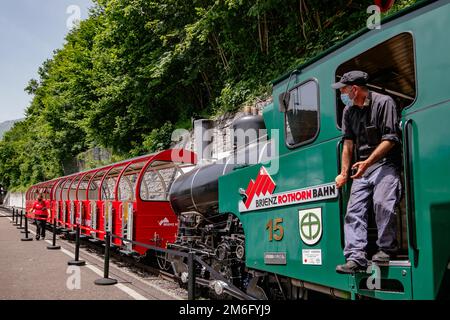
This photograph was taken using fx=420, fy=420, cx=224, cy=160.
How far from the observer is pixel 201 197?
24.2 feet

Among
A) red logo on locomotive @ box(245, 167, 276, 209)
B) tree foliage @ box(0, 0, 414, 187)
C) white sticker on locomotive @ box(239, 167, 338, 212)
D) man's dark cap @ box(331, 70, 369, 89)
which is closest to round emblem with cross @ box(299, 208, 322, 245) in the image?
white sticker on locomotive @ box(239, 167, 338, 212)

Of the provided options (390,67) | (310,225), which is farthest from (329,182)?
(390,67)

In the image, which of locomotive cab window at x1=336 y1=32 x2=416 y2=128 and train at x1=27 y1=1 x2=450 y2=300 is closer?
train at x1=27 y1=1 x2=450 y2=300

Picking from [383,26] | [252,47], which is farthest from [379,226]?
[252,47]

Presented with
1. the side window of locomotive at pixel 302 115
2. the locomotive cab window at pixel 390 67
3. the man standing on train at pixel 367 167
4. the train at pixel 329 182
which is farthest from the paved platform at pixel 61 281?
the locomotive cab window at pixel 390 67

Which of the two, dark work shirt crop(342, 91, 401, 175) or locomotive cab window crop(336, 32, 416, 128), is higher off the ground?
locomotive cab window crop(336, 32, 416, 128)

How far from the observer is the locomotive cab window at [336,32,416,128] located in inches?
138

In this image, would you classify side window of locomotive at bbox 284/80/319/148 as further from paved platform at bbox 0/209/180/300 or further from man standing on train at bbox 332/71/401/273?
paved platform at bbox 0/209/180/300

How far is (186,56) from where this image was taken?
17.0m

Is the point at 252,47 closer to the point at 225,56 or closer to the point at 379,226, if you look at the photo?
the point at 225,56

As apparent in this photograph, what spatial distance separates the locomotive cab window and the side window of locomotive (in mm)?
288

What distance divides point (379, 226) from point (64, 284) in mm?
6820

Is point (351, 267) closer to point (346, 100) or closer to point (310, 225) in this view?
point (310, 225)
